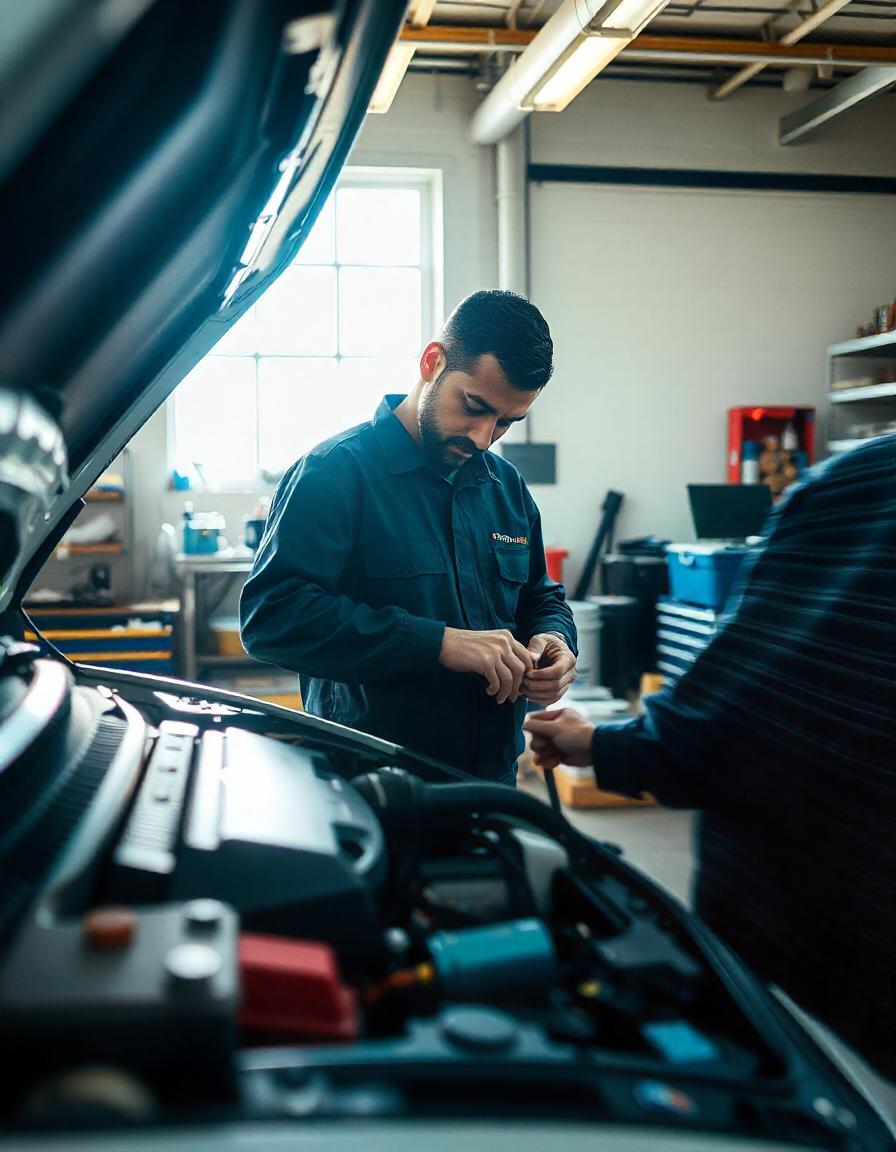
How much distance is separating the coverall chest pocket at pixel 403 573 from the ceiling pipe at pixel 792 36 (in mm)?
3427

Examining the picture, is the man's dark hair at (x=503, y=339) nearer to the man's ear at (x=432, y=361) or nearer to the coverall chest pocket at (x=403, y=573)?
the man's ear at (x=432, y=361)

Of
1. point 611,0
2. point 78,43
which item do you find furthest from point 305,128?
point 611,0

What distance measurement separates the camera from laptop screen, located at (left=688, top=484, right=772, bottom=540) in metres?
4.40

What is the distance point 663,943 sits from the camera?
79 centimetres

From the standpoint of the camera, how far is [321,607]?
4.63 feet

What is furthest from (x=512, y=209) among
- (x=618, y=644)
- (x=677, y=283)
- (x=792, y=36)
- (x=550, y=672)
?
(x=550, y=672)

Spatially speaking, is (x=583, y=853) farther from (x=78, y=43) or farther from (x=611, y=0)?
(x=611, y=0)

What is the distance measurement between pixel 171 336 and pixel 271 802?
501mm

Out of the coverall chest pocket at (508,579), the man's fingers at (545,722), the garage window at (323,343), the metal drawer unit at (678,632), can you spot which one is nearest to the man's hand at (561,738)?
the man's fingers at (545,722)

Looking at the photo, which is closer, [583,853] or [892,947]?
[892,947]

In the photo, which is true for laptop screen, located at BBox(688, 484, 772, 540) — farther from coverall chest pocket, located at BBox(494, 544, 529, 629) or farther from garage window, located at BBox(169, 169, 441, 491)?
coverall chest pocket, located at BBox(494, 544, 529, 629)

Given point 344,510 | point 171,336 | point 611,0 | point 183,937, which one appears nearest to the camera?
point 183,937

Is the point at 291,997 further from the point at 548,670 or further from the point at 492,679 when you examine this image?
the point at 548,670

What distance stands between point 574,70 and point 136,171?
11.2 feet
